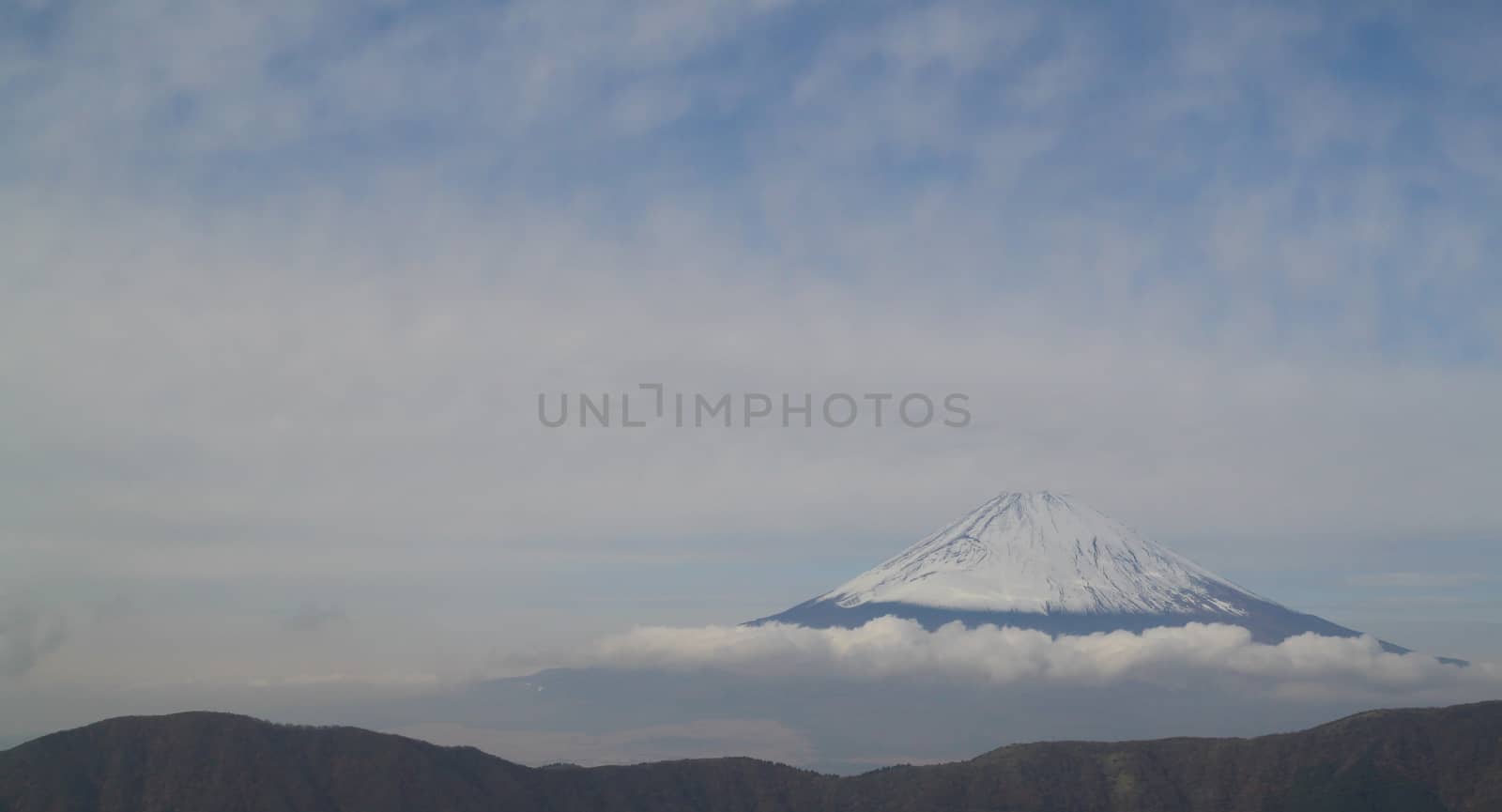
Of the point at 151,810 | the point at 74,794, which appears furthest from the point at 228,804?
the point at 74,794

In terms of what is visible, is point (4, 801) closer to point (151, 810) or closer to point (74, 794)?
point (74, 794)

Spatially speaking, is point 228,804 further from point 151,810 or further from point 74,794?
point 74,794

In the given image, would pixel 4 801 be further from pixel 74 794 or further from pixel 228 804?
pixel 228 804

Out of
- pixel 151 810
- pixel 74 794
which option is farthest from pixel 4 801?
pixel 151 810

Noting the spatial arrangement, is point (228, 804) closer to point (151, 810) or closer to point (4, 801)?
point (151, 810)

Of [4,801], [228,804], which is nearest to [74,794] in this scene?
[4,801]
